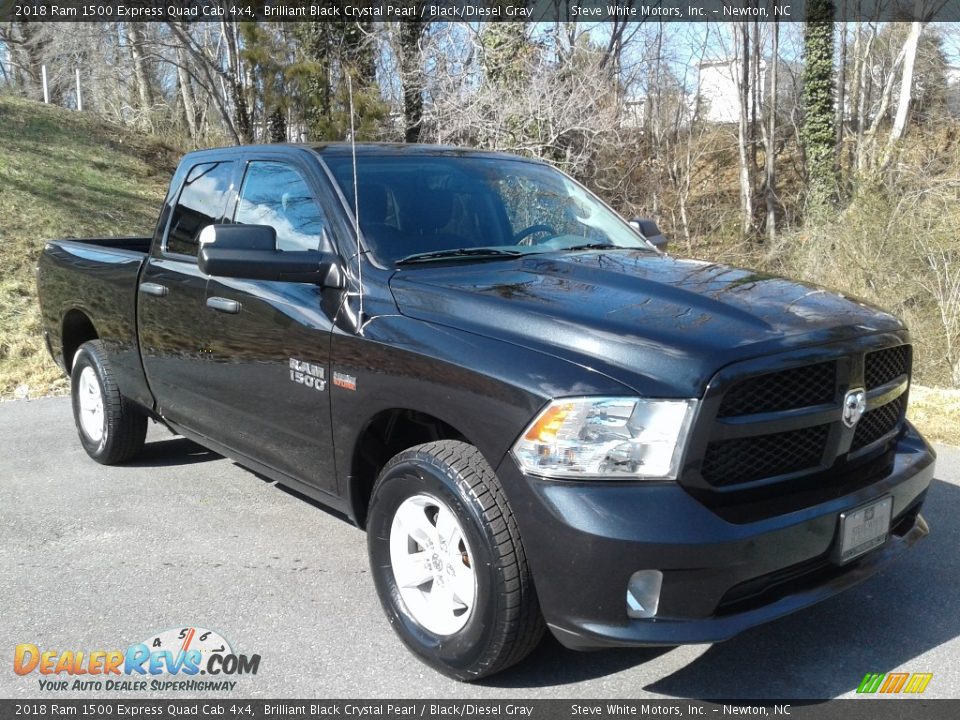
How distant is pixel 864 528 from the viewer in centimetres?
310

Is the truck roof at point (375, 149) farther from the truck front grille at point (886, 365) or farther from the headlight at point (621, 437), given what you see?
the truck front grille at point (886, 365)

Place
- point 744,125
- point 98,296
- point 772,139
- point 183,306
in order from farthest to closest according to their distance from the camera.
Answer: point 772,139, point 744,125, point 98,296, point 183,306

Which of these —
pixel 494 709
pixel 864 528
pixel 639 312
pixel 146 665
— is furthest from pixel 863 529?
pixel 146 665

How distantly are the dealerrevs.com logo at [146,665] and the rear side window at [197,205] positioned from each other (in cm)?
208

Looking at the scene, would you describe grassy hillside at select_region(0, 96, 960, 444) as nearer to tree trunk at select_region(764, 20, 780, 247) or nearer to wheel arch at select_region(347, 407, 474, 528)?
tree trunk at select_region(764, 20, 780, 247)

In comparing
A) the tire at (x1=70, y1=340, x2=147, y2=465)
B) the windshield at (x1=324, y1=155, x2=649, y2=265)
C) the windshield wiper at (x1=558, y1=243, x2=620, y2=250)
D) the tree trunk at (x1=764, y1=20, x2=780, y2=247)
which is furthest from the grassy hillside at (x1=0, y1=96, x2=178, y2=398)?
the tree trunk at (x1=764, y1=20, x2=780, y2=247)

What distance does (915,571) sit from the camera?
410cm

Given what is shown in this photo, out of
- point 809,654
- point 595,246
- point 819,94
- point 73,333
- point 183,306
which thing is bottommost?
point 809,654

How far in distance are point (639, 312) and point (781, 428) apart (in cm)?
60

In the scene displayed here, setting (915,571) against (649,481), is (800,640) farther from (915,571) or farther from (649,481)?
(649,481)

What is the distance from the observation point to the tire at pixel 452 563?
2.91 metres

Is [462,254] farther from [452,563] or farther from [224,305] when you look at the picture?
[452,563]

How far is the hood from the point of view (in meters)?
2.82

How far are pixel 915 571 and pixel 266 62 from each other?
16.0m
